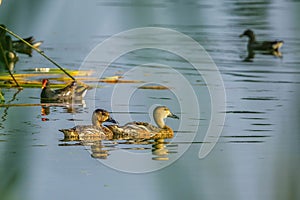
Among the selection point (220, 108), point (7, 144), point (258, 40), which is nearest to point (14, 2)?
point (7, 144)

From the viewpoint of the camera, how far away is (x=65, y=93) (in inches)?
390

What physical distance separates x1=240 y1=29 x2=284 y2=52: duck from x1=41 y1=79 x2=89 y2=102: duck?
488 cm

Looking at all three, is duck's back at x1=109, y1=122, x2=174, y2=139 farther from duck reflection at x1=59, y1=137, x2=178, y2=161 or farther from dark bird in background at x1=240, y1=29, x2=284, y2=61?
dark bird in background at x1=240, y1=29, x2=284, y2=61

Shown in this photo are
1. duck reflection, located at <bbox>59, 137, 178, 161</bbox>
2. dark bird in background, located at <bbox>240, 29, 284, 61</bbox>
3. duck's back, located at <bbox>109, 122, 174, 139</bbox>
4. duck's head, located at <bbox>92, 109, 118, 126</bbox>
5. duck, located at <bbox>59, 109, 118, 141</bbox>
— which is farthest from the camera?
dark bird in background, located at <bbox>240, 29, 284, 61</bbox>

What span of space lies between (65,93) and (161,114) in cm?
170

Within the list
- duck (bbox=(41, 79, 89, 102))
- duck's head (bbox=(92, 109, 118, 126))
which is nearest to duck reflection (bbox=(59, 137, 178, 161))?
duck's head (bbox=(92, 109, 118, 126))

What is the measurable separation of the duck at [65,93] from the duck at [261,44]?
4.88 metres

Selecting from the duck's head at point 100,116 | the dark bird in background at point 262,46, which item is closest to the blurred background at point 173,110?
the dark bird in background at point 262,46

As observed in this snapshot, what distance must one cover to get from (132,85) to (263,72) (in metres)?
2.31

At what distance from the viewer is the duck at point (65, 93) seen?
9.68 meters

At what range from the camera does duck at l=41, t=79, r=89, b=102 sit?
9.68m

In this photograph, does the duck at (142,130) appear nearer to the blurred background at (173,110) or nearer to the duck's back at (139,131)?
the duck's back at (139,131)

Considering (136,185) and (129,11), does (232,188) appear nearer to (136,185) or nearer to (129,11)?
(129,11)

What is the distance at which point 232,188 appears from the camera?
1.59 m
